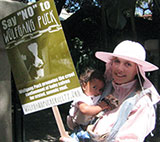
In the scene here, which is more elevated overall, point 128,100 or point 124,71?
point 124,71

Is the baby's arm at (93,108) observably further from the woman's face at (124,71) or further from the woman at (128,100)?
the woman's face at (124,71)

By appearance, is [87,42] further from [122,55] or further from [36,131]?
[122,55]

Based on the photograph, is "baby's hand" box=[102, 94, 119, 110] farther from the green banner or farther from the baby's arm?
the green banner

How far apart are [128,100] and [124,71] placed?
0.23 m

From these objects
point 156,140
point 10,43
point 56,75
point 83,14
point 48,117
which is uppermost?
point 10,43

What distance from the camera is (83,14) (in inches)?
337

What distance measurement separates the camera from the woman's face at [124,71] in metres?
1.93

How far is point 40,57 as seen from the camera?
189 cm

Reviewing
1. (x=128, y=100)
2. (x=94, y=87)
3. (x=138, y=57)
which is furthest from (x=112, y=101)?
(x=138, y=57)

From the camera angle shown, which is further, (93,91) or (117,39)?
(117,39)

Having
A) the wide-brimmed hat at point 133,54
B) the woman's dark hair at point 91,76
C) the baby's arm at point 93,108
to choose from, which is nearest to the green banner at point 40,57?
the baby's arm at point 93,108

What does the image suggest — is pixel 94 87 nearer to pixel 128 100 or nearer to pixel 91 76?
pixel 91 76

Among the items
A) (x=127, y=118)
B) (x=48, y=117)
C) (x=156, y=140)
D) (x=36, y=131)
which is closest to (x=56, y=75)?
(x=127, y=118)

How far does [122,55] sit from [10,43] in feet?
2.84
